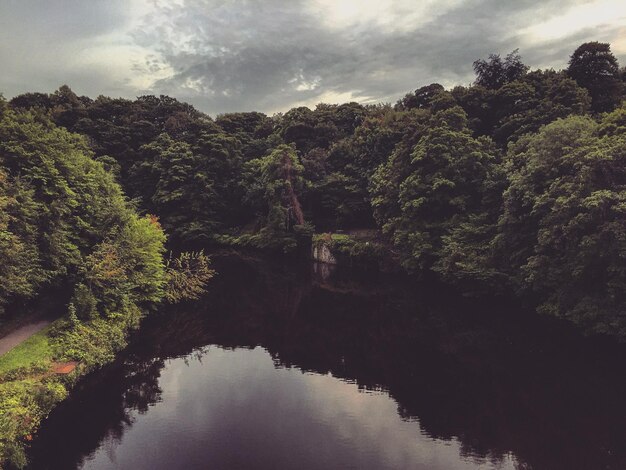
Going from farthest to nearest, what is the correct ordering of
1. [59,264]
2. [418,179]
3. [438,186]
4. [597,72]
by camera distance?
1. [597,72]
2. [418,179]
3. [438,186]
4. [59,264]

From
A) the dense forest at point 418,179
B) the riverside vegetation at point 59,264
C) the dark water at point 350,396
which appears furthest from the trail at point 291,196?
the riverside vegetation at point 59,264

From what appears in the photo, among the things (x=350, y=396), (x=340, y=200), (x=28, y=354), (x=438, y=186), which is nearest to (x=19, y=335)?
(x=28, y=354)

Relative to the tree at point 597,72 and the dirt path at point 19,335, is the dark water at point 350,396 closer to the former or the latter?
the dirt path at point 19,335

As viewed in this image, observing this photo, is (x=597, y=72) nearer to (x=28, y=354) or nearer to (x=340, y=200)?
(x=340, y=200)

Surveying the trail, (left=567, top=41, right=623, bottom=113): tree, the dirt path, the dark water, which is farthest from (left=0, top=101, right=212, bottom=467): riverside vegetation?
(left=567, top=41, right=623, bottom=113): tree

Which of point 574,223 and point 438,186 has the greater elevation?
point 438,186

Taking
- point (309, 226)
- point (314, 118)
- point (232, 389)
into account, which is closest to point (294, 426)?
point (232, 389)
